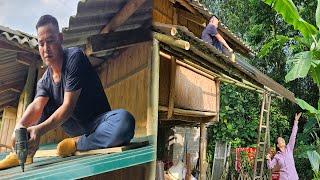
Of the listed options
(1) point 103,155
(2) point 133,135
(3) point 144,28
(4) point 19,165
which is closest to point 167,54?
(3) point 144,28

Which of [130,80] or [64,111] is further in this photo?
[130,80]

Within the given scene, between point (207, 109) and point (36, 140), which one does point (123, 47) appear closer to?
point (36, 140)

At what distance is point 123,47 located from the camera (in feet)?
12.3

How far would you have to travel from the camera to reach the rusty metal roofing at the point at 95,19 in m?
3.53

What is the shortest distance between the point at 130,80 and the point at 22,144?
1.04m

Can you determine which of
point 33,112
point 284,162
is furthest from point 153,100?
point 284,162

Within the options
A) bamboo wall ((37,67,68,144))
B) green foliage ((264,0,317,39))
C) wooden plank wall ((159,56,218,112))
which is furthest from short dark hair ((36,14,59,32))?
green foliage ((264,0,317,39))

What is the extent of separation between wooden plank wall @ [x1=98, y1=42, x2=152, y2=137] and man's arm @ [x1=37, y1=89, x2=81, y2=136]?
0.97 ft

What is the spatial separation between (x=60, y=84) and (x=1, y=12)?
752 mm

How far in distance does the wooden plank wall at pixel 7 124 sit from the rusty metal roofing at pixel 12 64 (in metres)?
0.05

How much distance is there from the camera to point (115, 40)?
146 inches

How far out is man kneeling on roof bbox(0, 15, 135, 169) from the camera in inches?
134

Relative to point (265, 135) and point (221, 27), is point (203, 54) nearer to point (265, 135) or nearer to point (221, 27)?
point (221, 27)

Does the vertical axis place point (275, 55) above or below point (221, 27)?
above
